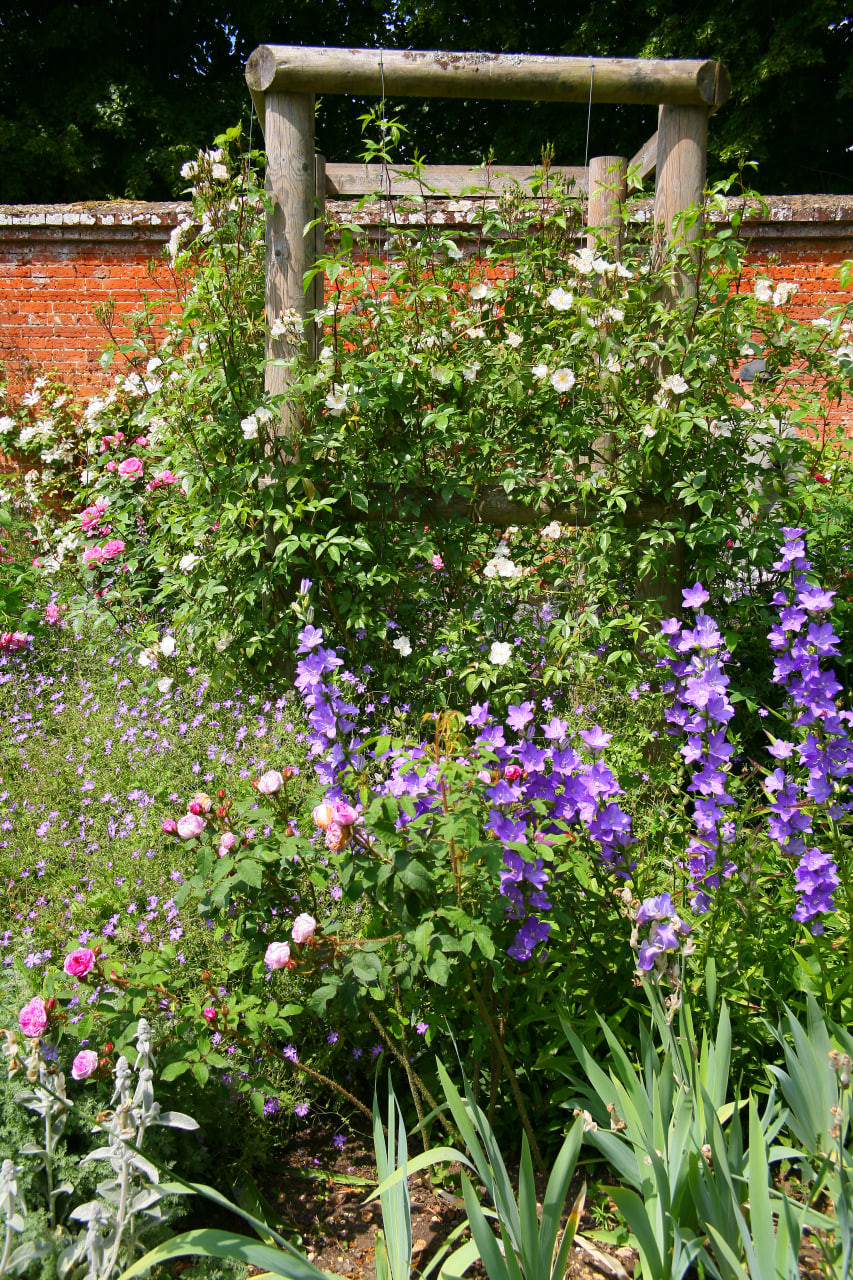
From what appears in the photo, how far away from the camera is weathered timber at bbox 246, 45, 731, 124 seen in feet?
9.12

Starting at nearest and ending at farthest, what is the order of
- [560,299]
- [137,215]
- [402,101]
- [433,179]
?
[560,299], [433,179], [137,215], [402,101]

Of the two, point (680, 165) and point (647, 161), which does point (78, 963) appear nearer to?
point (680, 165)

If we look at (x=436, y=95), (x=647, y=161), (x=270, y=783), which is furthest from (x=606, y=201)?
(x=270, y=783)

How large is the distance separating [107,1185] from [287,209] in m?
2.73

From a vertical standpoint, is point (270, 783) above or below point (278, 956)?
above

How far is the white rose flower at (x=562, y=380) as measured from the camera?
296 centimetres

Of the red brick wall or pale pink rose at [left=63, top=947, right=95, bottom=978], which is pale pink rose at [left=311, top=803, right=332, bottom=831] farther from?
the red brick wall

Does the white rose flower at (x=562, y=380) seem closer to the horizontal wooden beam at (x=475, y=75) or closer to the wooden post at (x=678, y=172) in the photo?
the wooden post at (x=678, y=172)

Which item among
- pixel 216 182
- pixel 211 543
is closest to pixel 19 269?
pixel 216 182

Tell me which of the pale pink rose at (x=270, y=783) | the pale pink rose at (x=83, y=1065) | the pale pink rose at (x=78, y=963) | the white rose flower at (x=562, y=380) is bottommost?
the pale pink rose at (x=83, y=1065)

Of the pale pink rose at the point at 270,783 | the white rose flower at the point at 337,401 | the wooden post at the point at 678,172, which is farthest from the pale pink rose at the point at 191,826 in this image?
the wooden post at the point at 678,172

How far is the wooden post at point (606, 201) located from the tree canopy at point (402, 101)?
602 cm

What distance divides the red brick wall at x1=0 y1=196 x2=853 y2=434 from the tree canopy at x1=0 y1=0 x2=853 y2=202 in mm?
3246

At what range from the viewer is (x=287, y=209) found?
2.91m
